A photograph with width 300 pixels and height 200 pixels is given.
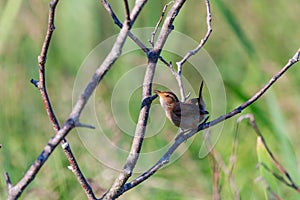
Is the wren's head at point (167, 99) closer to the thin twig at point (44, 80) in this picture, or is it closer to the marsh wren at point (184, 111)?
the marsh wren at point (184, 111)

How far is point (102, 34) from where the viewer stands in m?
3.16

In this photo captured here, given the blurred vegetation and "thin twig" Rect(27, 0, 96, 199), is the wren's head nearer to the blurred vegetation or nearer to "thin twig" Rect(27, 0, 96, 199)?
"thin twig" Rect(27, 0, 96, 199)

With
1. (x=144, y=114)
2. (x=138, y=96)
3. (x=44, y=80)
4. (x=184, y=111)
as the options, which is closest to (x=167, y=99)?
(x=184, y=111)

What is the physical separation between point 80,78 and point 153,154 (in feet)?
1.90

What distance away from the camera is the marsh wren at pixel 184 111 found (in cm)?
102

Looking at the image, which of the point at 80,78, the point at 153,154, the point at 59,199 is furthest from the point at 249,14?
the point at 59,199

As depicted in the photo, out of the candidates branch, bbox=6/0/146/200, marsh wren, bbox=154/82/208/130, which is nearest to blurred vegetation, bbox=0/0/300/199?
marsh wren, bbox=154/82/208/130

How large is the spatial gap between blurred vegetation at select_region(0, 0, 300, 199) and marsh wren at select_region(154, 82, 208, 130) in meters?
0.61

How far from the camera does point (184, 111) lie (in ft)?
3.40

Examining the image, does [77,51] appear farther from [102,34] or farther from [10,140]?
[10,140]

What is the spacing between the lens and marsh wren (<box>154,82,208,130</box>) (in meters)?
1.02

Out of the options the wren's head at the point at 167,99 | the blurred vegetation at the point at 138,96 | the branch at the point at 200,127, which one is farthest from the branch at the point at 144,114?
the blurred vegetation at the point at 138,96

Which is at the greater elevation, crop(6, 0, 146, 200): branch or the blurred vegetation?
crop(6, 0, 146, 200): branch

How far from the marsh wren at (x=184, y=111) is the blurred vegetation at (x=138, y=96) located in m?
0.61
